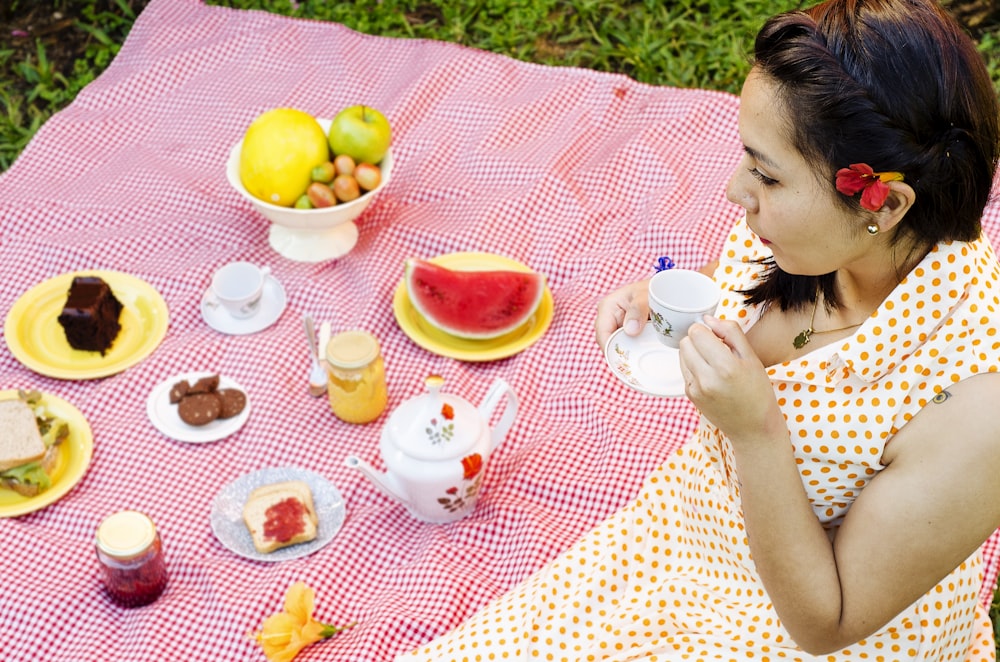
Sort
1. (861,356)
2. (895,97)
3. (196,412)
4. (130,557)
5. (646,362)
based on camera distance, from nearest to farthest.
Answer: (895,97) → (861,356) → (646,362) → (130,557) → (196,412)

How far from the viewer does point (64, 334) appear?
148 inches

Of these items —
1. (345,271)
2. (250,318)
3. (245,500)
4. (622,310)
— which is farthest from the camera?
(345,271)

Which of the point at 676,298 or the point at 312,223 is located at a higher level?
the point at 676,298

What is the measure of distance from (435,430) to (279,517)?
1.69 feet

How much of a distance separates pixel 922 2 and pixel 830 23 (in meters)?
0.16

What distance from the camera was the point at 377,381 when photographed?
11.5ft

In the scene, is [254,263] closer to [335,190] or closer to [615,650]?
[335,190]

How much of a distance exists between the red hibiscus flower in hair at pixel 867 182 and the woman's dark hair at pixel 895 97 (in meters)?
0.03

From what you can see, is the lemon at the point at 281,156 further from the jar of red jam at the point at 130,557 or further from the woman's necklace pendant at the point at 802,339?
the woman's necklace pendant at the point at 802,339

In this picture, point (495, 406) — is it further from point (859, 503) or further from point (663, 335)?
point (859, 503)

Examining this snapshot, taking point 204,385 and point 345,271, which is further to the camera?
point 345,271

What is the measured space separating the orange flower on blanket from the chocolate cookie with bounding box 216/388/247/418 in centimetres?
75

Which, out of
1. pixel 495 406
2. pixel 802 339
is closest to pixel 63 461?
pixel 495 406

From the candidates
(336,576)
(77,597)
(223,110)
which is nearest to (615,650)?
(336,576)
